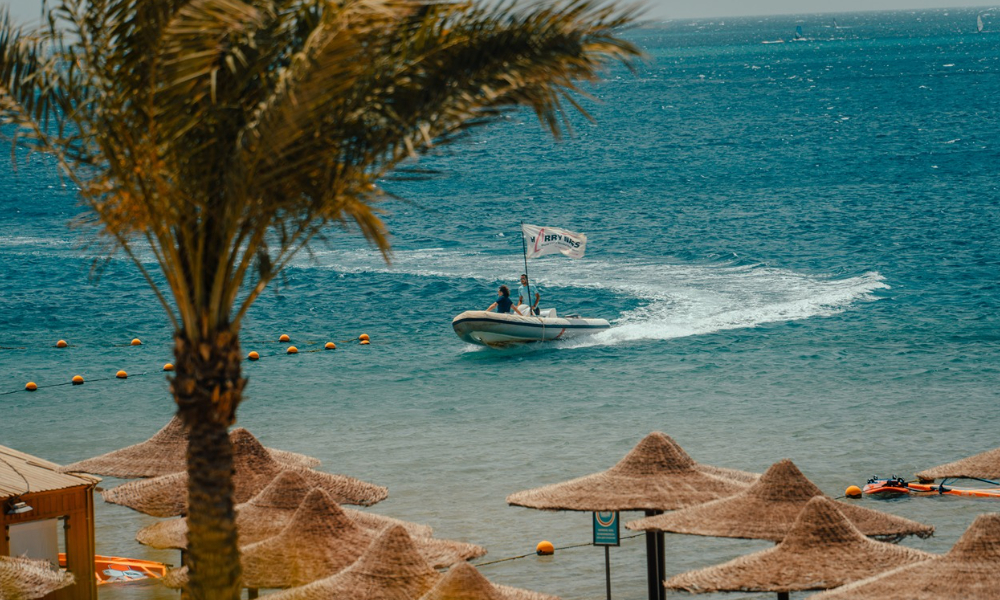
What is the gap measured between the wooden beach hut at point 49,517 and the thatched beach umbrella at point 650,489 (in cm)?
450

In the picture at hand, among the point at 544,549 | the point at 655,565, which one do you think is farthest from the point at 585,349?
the point at 655,565

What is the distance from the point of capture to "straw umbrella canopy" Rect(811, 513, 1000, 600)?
9727 millimetres

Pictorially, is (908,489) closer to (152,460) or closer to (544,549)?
(544,549)

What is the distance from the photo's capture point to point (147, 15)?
7336 mm

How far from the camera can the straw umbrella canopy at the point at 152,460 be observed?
663 inches

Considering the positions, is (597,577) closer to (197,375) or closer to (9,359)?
(197,375)

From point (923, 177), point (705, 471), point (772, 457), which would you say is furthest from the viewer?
point (923, 177)

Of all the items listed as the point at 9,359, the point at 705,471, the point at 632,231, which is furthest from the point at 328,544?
the point at 632,231

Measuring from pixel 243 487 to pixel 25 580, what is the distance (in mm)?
4392

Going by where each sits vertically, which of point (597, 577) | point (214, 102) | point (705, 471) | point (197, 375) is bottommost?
point (597, 577)

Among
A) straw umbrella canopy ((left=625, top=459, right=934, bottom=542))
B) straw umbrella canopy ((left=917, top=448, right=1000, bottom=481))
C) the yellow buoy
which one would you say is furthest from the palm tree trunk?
the yellow buoy

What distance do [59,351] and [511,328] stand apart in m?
12.9

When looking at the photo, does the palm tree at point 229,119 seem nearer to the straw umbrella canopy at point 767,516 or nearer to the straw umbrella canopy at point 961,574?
the straw umbrella canopy at point 961,574

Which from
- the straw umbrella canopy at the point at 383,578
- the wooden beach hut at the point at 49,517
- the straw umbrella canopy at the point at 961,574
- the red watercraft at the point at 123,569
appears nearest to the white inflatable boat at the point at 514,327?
the red watercraft at the point at 123,569
